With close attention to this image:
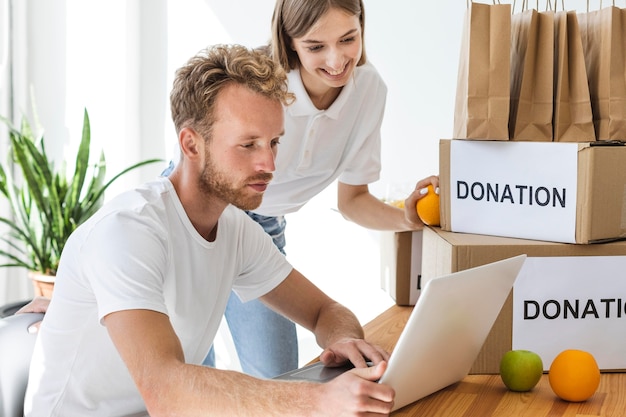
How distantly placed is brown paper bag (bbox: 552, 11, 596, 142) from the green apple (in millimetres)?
406

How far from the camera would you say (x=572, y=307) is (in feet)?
5.01

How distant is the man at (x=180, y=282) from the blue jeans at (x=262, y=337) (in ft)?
1.67

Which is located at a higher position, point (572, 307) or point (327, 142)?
point (327, 142)

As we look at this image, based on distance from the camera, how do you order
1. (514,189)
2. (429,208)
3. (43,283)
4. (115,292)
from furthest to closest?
(43,283) → (429,208) → (514,189) → (115,292)

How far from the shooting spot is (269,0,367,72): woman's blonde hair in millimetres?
1771

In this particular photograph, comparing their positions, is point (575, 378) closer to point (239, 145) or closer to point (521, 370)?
point (521, 370)

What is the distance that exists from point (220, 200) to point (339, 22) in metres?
0.56

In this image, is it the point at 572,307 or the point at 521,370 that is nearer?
the point at 521,370

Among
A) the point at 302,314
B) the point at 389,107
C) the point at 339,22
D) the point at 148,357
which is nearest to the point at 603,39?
the point at 339,22

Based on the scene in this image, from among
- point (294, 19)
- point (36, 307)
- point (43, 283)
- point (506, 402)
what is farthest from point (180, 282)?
point (43, 283)

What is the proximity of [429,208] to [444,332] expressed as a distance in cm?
54

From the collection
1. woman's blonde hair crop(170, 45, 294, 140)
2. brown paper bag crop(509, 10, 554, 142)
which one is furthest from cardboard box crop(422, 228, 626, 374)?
woman's blonde hair crop(170, 45, 294, 140)

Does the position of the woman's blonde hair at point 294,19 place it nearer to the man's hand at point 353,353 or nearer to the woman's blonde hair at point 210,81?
the woman's blonde hair at point 210,81

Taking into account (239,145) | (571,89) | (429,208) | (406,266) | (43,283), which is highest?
(571,89)
